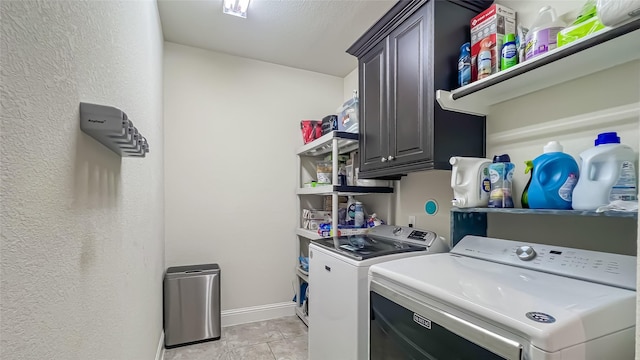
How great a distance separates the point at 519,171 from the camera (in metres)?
1.41

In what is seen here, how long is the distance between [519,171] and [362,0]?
1.55m

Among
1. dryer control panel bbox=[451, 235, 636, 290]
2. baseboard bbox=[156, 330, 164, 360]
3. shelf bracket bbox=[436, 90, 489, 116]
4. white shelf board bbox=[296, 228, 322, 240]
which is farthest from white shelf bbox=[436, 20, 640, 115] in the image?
baseboard bbox=[156, 330, 164, 360]

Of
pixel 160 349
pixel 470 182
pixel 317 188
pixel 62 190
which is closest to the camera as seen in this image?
pixel 62 190

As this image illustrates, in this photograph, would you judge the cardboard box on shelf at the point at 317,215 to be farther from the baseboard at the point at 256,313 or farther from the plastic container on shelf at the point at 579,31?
the plastic container on shelf at the point at 579,31

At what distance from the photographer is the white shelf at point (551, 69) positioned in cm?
92

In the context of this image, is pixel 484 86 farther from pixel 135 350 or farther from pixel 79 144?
pixel 135 350

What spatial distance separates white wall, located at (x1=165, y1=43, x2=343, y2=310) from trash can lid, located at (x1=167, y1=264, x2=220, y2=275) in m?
0.09

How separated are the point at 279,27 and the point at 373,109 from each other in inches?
44.0

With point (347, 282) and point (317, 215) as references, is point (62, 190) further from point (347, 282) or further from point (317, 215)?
point (317, 215)

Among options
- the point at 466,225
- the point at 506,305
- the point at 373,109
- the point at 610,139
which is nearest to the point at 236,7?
the point at 373,109

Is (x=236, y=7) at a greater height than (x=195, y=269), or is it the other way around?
(x=236, y=7)

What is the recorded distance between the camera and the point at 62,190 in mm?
628

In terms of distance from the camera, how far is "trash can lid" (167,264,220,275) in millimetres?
2443

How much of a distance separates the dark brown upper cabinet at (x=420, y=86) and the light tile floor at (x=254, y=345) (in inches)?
63.9
